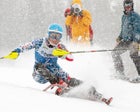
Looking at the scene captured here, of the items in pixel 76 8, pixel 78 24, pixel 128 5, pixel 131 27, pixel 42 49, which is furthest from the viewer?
pixel 78 24

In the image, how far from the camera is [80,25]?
12.7 m

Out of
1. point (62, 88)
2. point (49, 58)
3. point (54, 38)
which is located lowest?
point (62, 88)

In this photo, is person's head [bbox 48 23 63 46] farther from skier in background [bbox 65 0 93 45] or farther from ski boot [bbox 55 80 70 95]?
skier in background [bbox 65 0 93 45]

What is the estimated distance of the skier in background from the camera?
12.3 meters

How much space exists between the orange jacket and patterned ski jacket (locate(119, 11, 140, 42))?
164 centimetres

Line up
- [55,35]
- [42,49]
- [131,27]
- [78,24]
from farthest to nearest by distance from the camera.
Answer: [78,24] → [131,27] → [42,49] → [55,35]

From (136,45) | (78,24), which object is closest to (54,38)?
(136,45)

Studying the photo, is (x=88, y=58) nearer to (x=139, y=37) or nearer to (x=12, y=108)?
(x=139, y=37)

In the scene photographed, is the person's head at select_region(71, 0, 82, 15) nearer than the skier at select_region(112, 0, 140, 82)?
No

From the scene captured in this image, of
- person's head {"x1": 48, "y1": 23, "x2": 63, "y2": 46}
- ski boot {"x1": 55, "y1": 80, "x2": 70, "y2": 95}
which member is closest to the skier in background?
person's head {"x1": 48, "y1": 23, "x2": 63, "y2": 46}

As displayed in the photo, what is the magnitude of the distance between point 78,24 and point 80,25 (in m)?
0.06

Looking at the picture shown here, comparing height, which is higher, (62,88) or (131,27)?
(131,27)

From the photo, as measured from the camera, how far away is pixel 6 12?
6719 centimetres

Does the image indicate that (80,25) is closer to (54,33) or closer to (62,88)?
(54,33)
